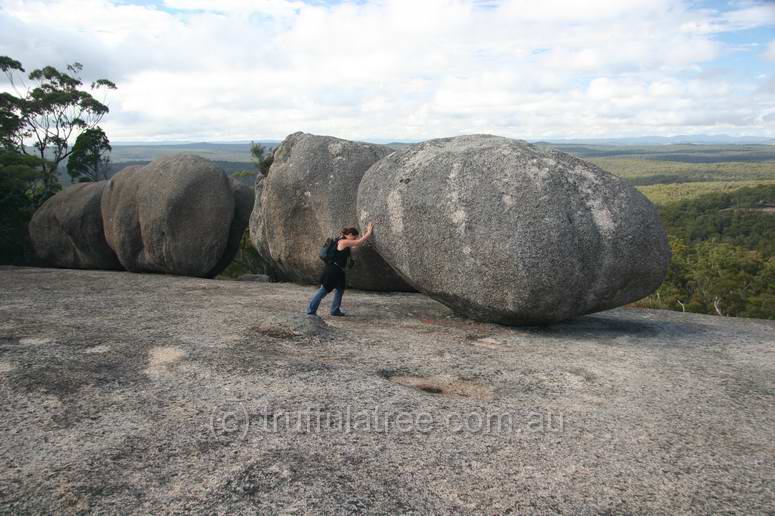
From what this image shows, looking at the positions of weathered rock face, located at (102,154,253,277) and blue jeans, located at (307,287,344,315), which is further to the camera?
weathered rock face, located at (102,154,253,277)

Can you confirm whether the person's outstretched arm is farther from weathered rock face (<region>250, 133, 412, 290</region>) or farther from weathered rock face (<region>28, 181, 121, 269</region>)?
weathered rock face (<region>28, 181, 121, 269</region>)

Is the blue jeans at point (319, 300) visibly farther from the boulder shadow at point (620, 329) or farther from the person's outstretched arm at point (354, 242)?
the boulder shadow at point (620, 329)

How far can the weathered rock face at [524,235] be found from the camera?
10445 mm

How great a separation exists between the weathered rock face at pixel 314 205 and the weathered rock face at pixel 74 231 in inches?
295

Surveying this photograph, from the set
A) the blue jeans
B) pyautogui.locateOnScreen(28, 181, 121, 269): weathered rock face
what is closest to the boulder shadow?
the blue jeans

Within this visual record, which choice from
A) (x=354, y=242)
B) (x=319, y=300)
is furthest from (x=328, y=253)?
(x=319, y=300)

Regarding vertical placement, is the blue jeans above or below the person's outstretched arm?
below

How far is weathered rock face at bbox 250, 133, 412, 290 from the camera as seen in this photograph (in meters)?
15.2

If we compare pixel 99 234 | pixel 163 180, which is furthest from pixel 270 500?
pixel 99 234

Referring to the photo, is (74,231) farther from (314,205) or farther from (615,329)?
(615,329)

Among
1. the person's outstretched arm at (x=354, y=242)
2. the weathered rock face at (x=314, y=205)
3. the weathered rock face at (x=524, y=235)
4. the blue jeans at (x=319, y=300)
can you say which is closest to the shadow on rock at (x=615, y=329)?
the weathered rock face at (x=524, y=235)

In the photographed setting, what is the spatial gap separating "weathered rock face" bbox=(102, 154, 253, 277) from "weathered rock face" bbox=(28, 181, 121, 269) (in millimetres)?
1192

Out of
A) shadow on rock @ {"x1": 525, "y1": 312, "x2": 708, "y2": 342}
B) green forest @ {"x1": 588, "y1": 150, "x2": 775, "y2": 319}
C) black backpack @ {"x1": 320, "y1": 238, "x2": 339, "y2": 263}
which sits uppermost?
black backpack @ {"x1": 320, "y1": 238, "x2": 339, "y2": 263}

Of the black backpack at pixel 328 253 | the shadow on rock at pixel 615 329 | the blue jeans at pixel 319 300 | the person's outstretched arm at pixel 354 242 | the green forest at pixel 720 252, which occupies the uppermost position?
the person's outstretched arm at pixel 354 242
